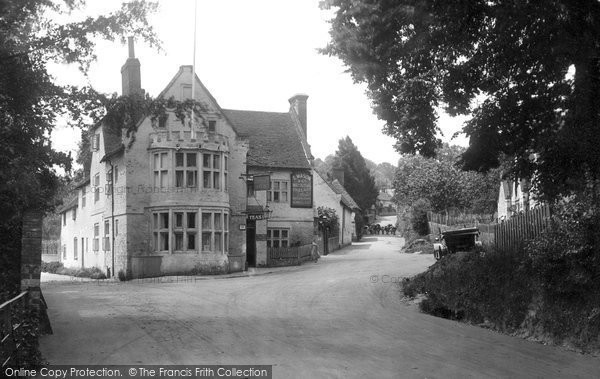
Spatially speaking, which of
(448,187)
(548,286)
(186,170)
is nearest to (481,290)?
(548,286)

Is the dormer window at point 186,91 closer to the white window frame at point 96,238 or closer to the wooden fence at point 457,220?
the white window frame at point 96,238

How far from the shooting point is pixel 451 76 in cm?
1492

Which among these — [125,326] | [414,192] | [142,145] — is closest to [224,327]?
[125,326]

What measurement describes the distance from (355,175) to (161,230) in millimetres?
59823

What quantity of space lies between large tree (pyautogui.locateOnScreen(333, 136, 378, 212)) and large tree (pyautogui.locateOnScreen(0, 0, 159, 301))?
73.1m

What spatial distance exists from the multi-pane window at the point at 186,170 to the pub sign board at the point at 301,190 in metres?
9.20

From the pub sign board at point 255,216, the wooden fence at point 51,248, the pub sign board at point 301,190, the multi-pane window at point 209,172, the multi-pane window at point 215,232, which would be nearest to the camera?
the multi-pane window at point 215,232

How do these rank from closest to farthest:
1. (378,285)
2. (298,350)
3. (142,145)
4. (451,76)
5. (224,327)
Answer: (298,350) → (224,327) → (451,76) → (378,285) → (142,145)

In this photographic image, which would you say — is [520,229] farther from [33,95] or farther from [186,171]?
[186,171]

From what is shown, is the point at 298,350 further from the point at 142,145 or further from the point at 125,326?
the point at 142,145

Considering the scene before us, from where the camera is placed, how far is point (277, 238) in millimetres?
39031

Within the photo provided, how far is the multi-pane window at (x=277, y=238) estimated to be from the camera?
38.8 metres

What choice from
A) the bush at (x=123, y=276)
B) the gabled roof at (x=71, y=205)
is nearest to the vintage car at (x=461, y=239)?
the bush at (x=123, y=276)

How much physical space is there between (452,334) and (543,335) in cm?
180
